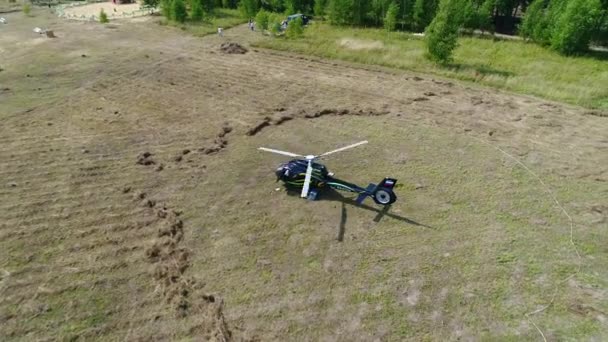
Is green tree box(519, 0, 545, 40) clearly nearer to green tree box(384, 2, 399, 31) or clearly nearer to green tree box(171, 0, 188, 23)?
green tree box(384, 2, 399, 31)

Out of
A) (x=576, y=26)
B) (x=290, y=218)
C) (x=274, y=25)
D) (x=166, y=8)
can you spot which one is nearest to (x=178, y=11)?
(x=166, y=8)

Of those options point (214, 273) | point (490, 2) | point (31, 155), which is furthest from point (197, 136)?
point (490, 2)

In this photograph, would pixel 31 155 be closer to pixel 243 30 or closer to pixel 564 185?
pixel 564 185

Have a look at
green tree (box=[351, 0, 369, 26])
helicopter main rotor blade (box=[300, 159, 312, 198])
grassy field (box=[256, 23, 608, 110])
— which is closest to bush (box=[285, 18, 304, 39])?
grassy field (box=[256, 23, 608, 110])

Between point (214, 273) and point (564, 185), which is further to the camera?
point (564, 185)

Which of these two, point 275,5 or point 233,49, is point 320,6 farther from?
point 233,49

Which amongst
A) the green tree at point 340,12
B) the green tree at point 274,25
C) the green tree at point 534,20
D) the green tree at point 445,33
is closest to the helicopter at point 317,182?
the green tree at point 445,33
